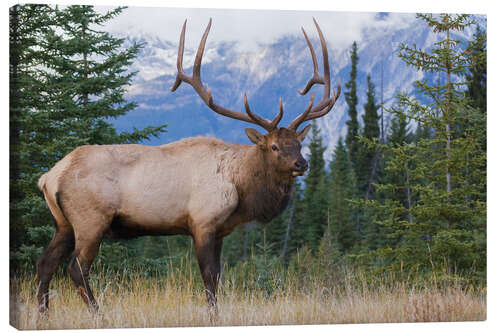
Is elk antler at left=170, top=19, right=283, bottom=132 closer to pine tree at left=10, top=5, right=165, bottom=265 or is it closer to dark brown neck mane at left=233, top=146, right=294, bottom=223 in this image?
dark brown neck mane at left=233, top=146, right=294, bottom=223

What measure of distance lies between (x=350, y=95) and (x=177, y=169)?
5.35 meters

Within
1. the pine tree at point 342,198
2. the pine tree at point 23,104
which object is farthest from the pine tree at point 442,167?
the pine tree at point 342,198

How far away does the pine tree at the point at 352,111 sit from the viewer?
28.0ft

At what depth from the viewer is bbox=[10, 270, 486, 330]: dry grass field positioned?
5.31 metres

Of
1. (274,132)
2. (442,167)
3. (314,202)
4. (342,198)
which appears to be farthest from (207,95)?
(314,202)

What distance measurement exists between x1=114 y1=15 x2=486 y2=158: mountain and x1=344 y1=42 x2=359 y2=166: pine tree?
92mm

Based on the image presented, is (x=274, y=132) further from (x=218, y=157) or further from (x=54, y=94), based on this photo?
(x=54, y=94)

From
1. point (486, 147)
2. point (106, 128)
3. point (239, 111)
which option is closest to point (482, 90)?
point (486, 147)

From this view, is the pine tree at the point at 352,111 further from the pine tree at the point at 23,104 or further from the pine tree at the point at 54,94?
the pine tree at the point at 23,104

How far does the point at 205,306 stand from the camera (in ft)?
18.2

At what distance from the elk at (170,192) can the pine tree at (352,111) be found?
9.20 ft

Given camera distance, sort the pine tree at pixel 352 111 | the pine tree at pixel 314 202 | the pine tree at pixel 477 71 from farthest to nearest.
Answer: the pine tree at pixel 314 202
the pine tree at pixel 352 111
the pine tree at pixel 477 71
